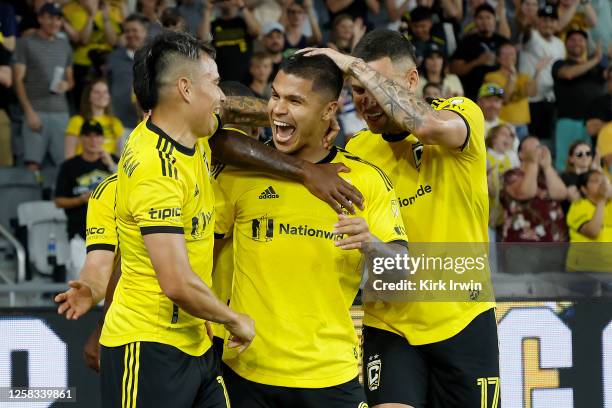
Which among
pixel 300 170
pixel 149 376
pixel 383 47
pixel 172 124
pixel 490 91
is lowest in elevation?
pixel 149 376

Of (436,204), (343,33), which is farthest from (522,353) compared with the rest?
(343,33)

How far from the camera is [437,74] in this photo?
11492 millimetres

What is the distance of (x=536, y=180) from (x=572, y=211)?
17.4 inches

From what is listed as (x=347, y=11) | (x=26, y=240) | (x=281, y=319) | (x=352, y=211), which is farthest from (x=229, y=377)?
(x=347, y=11)

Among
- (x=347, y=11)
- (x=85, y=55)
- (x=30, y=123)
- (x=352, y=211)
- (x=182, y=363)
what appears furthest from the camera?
(x=347, y=11)

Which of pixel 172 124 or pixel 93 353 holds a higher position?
pixel 172 124

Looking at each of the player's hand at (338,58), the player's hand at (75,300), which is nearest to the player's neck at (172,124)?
the player's hand at (338,58)

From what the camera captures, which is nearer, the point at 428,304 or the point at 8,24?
the point at 428,304

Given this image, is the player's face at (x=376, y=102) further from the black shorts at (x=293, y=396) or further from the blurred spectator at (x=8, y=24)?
the blurred spectator at (x=8, y=24)

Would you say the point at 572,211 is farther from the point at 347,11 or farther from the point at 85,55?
the point at 85,55

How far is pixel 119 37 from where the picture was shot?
11.4 metres

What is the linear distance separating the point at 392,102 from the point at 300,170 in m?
0.56

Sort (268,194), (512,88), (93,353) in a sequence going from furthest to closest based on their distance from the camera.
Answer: (512,88)
(93,353)
(268,194)

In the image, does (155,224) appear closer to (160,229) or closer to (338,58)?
(160,229)
